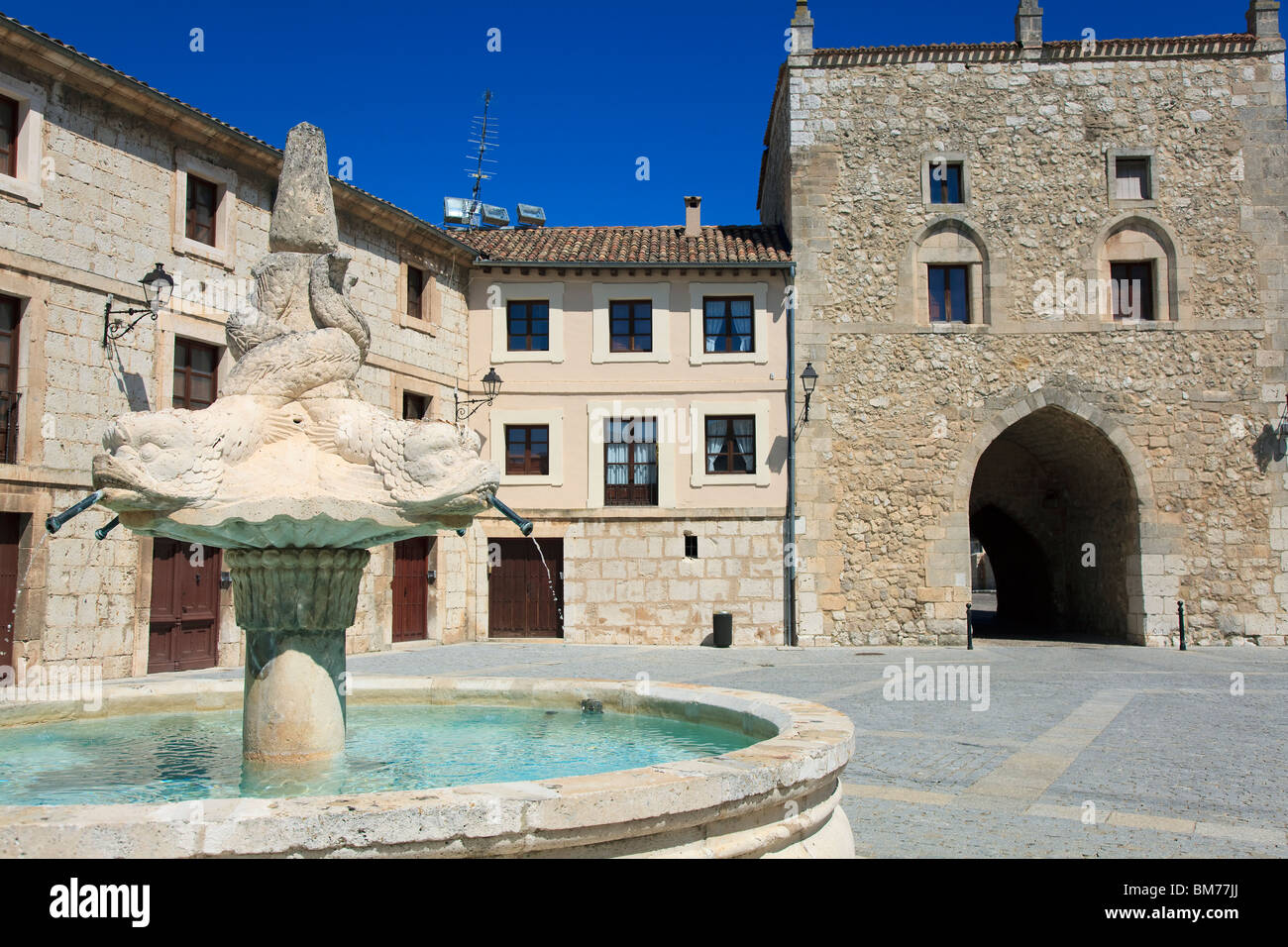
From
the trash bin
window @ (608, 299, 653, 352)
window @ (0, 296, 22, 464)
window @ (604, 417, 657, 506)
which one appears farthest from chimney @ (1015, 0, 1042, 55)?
window @ (0, 296, 22, 464)

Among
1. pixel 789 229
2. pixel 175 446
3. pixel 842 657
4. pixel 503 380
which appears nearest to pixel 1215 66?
pixel 789 229

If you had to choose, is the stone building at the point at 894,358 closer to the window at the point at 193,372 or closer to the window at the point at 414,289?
the window at the point at 414,289

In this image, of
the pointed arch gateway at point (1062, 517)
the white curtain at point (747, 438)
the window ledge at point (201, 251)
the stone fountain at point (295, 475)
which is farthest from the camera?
the white curtain at point (747, 438)

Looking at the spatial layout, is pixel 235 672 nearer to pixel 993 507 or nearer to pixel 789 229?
pixel 789 229

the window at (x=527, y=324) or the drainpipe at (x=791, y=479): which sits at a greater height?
the window at (x=527, y=324)

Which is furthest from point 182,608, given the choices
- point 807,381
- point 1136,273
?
point 1136,273

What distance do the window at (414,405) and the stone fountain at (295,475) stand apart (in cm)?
1409

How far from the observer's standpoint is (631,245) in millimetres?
21906

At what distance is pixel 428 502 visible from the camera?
482cm

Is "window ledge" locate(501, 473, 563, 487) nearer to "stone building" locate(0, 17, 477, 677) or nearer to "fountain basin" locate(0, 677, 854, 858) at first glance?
"stone building" locate(0, 17, 477, 677)

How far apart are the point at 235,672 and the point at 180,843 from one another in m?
12.0

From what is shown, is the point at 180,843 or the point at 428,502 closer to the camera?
the point at 180,843

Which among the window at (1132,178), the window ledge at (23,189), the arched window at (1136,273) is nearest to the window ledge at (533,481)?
the window ledge at (23,189)

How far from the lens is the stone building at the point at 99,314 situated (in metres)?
12.4
